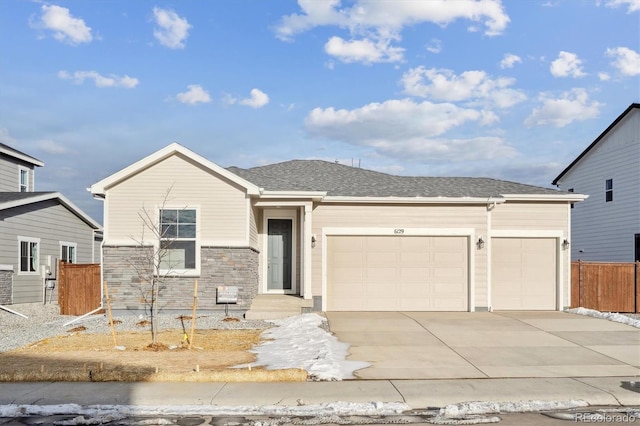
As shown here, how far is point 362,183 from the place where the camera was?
18484 mm

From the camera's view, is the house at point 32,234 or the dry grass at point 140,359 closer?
the dry grass at point 140,359

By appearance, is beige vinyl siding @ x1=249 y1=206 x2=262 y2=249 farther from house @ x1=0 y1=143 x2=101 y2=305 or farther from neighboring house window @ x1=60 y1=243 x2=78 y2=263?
neighboring house window @ x1=60 y1=243 x2=78 y2=263

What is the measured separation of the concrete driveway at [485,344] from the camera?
9.09 m

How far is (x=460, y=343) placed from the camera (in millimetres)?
11461

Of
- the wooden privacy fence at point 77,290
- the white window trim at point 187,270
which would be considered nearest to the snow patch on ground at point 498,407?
the white window trim at point 187,270

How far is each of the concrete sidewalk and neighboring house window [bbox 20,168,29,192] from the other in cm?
2072

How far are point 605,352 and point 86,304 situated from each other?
13.8 meters

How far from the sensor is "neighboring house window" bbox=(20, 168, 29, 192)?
86.5 feet

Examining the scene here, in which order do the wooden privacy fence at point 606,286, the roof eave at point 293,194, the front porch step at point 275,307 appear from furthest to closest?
the wooden privacy fence at point 606,286 < the roof eave at point 293,194 < the front porch step at point 275,307

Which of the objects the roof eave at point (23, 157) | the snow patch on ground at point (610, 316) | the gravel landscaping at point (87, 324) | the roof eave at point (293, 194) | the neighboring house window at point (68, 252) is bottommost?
the gravel landscaping at point (87, 324)

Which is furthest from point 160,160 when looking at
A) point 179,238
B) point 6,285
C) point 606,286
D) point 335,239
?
point 606,286

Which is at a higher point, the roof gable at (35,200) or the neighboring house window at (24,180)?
the neighboring house window at (24,180)

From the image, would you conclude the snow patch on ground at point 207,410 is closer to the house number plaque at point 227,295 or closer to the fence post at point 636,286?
the house number plaque at point 227,295

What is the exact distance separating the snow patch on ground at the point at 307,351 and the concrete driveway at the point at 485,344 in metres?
0.30
